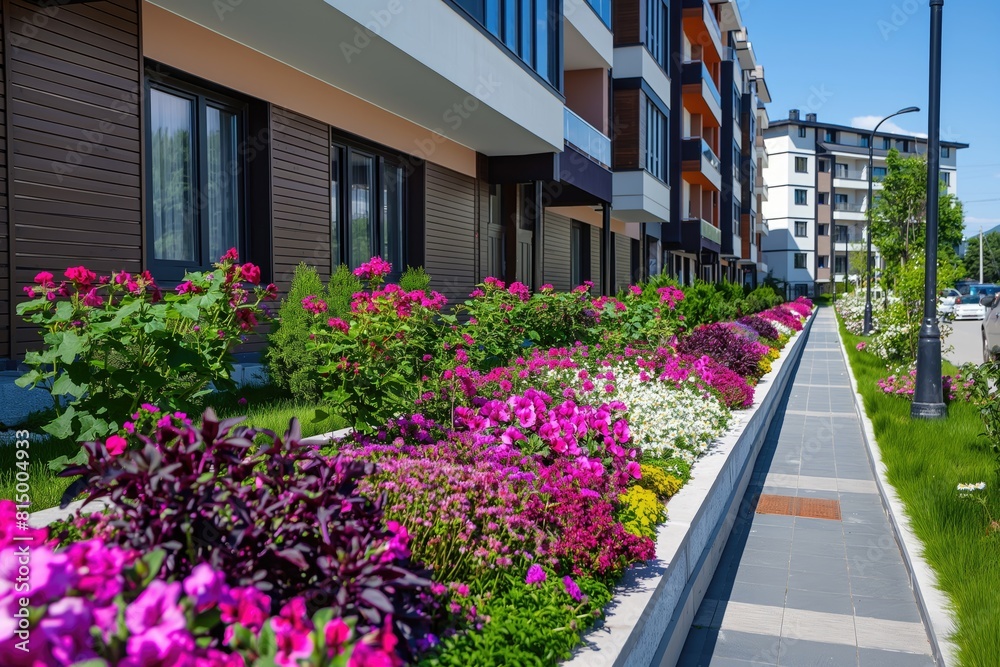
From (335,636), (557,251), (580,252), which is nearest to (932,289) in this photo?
(335,636)

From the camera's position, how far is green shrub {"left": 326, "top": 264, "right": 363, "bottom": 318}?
29.7 ft

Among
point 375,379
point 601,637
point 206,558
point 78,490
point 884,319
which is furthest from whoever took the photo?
point 884,319

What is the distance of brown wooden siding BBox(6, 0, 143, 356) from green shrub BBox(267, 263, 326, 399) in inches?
60.6

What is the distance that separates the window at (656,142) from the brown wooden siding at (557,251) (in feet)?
13.7

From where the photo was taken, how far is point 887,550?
238 inches

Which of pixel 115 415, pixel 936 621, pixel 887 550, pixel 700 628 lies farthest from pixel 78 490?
pixel 887 550

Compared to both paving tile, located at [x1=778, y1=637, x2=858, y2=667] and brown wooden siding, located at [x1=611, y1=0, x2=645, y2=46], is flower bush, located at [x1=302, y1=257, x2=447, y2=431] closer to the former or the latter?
paving tile, located at [x1=778, y1=637, x2=858, y2=667]

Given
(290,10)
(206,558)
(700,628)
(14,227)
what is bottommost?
(700,628)

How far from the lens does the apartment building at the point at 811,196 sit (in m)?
82.8

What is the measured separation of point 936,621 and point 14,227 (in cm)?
729

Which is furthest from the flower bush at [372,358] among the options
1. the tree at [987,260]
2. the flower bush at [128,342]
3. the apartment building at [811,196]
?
the tree at [987,260]

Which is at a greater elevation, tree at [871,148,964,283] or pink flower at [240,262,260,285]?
tree at [871,148,964,283]

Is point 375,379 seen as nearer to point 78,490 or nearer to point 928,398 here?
point 78,490

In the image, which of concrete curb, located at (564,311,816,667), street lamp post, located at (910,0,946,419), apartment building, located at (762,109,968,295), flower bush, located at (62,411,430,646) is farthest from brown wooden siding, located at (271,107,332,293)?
apartment building, located at (762,109,968,295)
